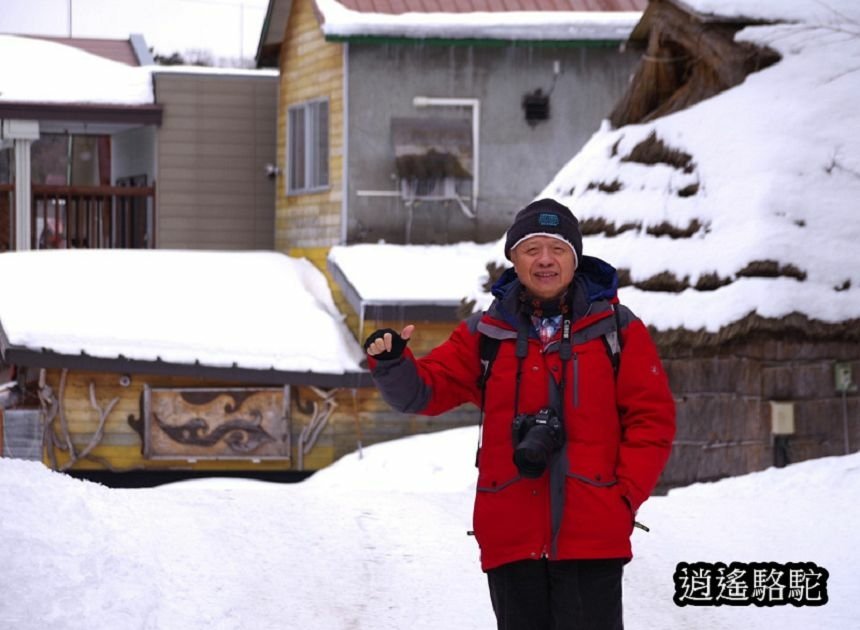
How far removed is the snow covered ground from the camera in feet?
Answer: 22.2

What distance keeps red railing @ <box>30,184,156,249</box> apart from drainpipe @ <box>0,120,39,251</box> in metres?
0.69

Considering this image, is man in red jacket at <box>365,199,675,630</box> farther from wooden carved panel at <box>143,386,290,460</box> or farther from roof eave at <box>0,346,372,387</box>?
wooden carved panel at <box>143,386,290,460</box>

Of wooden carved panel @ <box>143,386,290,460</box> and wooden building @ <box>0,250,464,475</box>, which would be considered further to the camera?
wooden carved panel @ <box>143,386,290,460</box>

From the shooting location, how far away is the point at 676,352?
44.4 ft

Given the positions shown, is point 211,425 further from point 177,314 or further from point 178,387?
point 177,314

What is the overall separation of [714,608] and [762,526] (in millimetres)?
1795

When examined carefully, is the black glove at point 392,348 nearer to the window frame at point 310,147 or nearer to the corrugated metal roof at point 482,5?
the corrugated metal roof at point 482,5

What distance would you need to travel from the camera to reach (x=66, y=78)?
1003 inches

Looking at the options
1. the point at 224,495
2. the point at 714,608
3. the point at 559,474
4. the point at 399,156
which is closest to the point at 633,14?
the point at 399,156

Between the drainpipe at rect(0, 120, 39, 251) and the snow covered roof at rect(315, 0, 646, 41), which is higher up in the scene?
the snow covered roof at rect(315, 0, 646, 41)

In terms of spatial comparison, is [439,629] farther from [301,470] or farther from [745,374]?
[301,470]

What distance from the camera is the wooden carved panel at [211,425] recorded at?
803 inches

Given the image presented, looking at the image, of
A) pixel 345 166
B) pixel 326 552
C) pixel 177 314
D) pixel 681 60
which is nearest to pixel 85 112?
pixel 345 166

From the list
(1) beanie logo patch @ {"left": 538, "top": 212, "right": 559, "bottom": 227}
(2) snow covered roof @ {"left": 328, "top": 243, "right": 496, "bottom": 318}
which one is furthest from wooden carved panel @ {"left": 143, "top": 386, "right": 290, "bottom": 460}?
(1) beanie logo patch @ {"left": 538, "top": 212, "right": 559, "bottom": 227}
